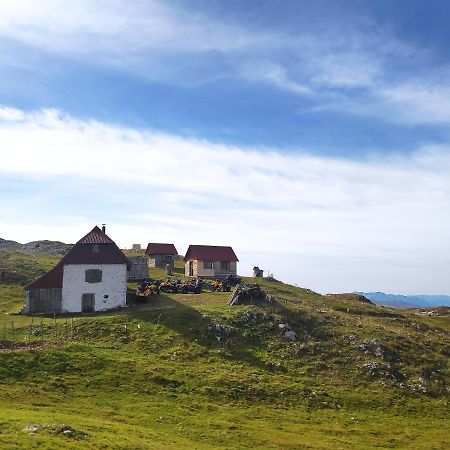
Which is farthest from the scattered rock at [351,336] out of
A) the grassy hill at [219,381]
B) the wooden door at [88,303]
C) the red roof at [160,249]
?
the red roof at [160,249]

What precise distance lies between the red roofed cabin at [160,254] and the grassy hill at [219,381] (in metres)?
48.7

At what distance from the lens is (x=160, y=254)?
10744 centimetres

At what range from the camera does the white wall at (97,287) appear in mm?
58281

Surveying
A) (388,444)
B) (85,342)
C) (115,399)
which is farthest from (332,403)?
(85,342)

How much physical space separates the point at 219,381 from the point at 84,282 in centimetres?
2575

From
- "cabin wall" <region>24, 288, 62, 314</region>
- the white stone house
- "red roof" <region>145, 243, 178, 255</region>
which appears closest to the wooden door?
the white stone house

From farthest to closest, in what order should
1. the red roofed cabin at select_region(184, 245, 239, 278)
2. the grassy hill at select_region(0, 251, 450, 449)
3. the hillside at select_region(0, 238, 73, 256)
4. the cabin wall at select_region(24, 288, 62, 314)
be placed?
the hillside at select_region(0, 238, 73, 256) < the red roofed cabin at select_region(184, 245, 239, 278) < the cabin wall at select_region(24, 288, 62, 314) < the grassy hill at select_region(0, 251, 450, 449)

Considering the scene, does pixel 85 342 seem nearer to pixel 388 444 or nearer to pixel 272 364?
pixel 272 364

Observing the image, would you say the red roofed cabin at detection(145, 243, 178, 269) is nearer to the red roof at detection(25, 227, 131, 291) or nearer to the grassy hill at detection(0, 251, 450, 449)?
the red roof at detection(25, 227, 131, 291)

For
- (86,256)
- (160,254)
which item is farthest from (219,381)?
(160,254)

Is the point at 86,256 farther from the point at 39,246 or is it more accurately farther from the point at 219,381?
the point at 39,246

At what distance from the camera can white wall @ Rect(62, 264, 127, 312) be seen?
58281mm

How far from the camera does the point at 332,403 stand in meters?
38.9

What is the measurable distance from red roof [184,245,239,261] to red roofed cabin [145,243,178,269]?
1094cm
